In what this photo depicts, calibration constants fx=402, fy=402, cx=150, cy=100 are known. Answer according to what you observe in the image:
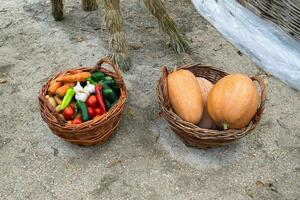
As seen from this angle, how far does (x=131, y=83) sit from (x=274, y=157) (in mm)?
1101

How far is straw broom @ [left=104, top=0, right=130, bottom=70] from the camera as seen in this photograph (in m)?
2.86

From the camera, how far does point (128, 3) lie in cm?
377

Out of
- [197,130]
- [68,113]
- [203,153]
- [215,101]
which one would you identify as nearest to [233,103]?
[215,101]

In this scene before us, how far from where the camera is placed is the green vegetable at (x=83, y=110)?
2237 millimetres

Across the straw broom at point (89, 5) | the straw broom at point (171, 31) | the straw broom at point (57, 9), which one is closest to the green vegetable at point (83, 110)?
the straw broom at point (171, 31)

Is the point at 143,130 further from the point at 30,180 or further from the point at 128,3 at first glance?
the point at 128,3

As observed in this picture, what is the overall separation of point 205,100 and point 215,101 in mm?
195

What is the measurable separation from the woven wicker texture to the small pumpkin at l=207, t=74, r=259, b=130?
869mm

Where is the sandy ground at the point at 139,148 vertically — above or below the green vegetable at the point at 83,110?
below

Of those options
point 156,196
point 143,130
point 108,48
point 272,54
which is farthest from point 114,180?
point 272,54

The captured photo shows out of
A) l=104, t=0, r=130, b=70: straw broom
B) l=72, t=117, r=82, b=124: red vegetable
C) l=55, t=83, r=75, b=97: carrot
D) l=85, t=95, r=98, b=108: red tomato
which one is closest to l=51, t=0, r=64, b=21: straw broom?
l=104, t=0, r=130, b=70: straw broom

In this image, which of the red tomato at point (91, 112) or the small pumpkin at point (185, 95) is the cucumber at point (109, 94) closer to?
the red tomato at point (91, 112)

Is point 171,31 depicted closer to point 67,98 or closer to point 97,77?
point 97,77

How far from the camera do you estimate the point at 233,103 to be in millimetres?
2100
